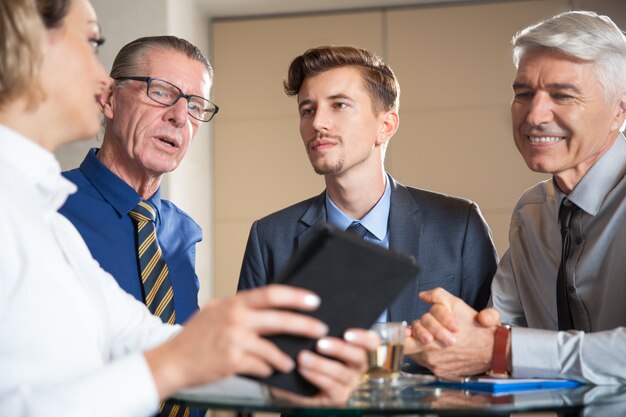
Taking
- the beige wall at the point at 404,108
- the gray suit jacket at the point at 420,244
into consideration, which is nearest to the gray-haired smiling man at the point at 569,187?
Result: the gray suit jacket at the point at 420,244

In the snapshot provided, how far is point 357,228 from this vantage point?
2.72 meters

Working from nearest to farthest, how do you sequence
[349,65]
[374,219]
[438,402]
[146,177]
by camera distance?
[438,402] < [146,177] < [374,219] < [349,65]

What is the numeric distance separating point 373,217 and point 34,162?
65.4 inches

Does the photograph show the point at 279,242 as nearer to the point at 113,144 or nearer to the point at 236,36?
the point at 113,144

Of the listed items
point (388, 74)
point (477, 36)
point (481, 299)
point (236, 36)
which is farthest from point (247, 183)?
point (481, 299)

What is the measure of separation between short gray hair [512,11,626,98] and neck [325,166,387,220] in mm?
786

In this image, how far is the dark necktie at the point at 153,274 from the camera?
7.66ft

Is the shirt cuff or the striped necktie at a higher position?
the striped necktie

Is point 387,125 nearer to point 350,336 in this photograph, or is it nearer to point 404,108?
point 350,336

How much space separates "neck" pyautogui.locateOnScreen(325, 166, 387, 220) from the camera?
2789 mm

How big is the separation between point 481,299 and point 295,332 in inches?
63.3

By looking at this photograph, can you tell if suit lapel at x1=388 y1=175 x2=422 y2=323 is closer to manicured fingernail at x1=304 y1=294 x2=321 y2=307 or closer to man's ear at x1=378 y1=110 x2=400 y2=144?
man's ear at x1=378 y1=110 x2=400 y2=144

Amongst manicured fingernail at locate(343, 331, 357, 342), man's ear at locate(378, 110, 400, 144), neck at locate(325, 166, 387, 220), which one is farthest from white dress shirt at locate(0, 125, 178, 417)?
man's ear at locate(378, 110, 400, 144)

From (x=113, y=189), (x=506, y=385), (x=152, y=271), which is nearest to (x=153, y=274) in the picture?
(x=152, y=271)
